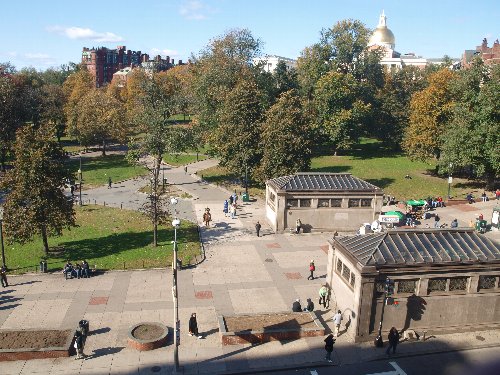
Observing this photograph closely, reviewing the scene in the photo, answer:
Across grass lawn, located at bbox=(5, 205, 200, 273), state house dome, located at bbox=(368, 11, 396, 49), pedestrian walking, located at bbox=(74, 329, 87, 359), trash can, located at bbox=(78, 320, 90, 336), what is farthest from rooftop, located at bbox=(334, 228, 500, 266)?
state house dome, located at bbox=(368, 11, 396, 49)

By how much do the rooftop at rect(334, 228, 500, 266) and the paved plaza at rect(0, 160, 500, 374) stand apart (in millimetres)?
4346

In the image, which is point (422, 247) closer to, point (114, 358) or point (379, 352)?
point (379, 352)

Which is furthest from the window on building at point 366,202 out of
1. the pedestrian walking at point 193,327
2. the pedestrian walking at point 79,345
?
the pedestrian walking at point 79,345

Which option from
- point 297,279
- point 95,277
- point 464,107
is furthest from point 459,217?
point 95,277

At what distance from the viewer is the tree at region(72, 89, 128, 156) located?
249ft

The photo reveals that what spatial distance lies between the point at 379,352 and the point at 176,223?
1194 cm

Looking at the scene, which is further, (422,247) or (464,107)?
(464,107)

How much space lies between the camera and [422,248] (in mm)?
23922

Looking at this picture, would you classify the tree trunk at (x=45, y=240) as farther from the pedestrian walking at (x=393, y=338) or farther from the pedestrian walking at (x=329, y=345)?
the pedestrian walking at (x=393, y=338)

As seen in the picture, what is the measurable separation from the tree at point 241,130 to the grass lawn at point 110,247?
1409 centimetres

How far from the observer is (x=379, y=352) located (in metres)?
22.8

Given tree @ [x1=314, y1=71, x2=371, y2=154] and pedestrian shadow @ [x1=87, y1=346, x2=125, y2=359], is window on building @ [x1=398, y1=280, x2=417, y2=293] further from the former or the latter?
tree @ [x1=314, y1=71, x2=371, y2=154]

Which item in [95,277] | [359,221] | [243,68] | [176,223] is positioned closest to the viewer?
[176,223]

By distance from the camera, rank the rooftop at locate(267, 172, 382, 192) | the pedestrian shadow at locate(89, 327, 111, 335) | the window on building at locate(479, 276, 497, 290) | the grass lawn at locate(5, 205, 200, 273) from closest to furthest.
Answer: the pedestrian shadow at locate(89, 327, 111, 335), the window on building at locate(479, 276, 497, 290), the grass lawn at locate(5, 205, 200, 273), the rooftop at locate(267, 172, 382, 192)
